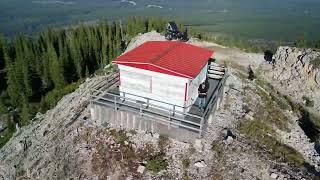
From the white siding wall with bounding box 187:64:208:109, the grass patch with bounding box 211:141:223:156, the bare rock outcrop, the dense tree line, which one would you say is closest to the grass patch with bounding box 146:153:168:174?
the grass patch with bounding box 211:141:223:156

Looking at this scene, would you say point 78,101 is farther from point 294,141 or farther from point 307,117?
point 307,117

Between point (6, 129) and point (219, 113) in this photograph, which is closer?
point (219, 113)

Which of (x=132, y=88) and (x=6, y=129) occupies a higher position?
(x=132, y=88)

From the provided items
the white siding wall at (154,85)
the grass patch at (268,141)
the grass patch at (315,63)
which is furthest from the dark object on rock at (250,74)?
the white siding wall at (154,85)

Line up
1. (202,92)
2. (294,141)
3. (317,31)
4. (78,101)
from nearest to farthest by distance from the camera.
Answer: (202,92) < (294,141) < (78,101) < (317,31)

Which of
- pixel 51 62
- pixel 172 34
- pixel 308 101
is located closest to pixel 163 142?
pixel 308 101

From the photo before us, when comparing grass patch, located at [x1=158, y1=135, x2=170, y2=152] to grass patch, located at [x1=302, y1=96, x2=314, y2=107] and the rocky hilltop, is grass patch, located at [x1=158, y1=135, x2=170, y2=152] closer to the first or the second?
the rocky hilltop

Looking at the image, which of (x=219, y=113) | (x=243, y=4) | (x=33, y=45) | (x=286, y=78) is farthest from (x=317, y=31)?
(x=219, y=113)

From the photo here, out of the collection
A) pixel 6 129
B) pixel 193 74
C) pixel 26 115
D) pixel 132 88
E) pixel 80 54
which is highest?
pixel 193 74
